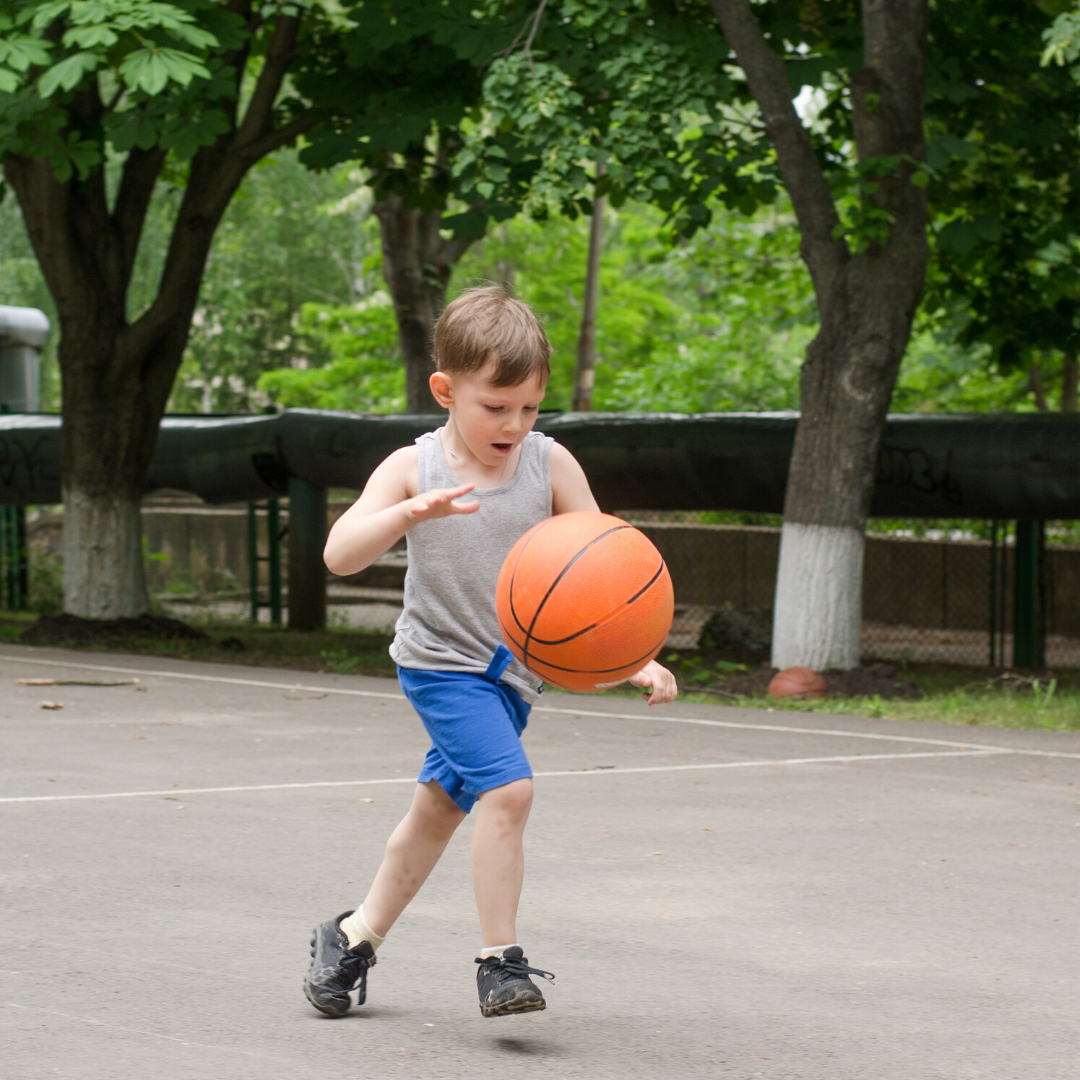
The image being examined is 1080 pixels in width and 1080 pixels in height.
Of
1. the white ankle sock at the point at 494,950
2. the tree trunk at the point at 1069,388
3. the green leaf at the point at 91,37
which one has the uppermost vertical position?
the green leaf at the point at 91,37

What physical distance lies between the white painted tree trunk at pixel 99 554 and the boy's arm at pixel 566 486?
37.4ft

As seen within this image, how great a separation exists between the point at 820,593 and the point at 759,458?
233 cm

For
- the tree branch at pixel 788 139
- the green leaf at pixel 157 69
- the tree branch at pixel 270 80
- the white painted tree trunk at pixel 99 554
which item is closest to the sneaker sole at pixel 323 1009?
the green leaf at pixel 157 69

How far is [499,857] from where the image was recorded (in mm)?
3602

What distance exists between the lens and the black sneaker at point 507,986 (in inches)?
139

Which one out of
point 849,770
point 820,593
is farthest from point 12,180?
point 849,770

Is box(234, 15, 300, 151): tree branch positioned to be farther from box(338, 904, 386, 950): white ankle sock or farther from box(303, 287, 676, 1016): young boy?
box(338, 904, 386, 950): white ankle sock

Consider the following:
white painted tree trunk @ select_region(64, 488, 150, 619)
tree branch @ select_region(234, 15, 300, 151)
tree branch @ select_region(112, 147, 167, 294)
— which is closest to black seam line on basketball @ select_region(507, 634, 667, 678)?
tree branch @ select_region(234, 15, 300, 151)

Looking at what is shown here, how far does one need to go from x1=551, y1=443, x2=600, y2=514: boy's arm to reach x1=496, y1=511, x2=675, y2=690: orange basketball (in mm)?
97

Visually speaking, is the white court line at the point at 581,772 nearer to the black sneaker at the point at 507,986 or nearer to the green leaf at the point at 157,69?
the black sneaker at the point at 507,986

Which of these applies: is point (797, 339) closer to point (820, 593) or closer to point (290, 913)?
point (820, 593)

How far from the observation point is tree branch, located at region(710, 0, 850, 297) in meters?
11.0

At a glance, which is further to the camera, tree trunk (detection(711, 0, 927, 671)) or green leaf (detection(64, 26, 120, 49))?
tree trunk (detection(711, 0, 927, 671))

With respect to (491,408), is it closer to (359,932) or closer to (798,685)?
(359,932)
